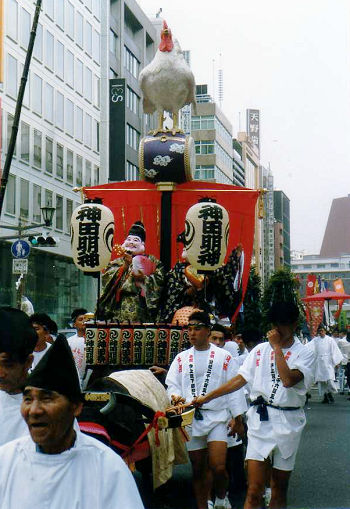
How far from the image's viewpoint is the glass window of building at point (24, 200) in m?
38.3

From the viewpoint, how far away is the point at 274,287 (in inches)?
1487

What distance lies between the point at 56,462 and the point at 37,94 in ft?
126

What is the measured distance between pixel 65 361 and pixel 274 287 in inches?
1372

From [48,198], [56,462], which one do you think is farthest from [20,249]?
[48,198]

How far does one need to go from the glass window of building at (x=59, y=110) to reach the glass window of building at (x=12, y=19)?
5.82 m

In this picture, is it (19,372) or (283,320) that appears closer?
(19,372)

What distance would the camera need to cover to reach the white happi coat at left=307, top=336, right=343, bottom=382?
71.6ft

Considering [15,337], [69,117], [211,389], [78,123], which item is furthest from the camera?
[78,123]

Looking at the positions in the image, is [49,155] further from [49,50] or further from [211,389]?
[211,389]

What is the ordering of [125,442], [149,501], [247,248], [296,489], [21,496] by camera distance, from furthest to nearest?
[247,248], [296,489], [149,501], [125,442], [21,496]

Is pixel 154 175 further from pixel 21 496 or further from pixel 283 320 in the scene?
pixel 21 496

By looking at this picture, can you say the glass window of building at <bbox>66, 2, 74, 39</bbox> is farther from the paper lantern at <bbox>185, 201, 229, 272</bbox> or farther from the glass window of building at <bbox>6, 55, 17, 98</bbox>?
the paper lantern at <bbox>185, 201, 229, 272</bbox>

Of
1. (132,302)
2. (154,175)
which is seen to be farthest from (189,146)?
(132,302)

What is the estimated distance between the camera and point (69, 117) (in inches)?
1758
